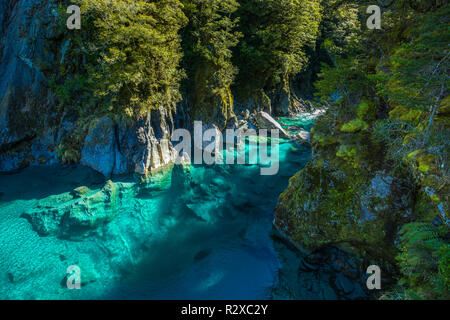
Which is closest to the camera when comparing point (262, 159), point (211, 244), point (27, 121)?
point (211, 244)

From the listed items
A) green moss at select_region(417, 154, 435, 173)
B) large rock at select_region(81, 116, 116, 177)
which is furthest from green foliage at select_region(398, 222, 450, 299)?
large rock at select_region(81, 116, 116, 177)

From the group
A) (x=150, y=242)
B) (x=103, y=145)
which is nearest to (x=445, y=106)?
(x=150, y=242)

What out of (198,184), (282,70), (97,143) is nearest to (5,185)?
(97,143)

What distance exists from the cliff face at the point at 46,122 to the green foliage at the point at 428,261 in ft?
41.7

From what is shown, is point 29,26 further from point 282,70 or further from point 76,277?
point 282,70

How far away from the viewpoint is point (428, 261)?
4426 mm

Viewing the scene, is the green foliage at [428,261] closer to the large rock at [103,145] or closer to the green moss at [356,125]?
the green moss at [356,125]

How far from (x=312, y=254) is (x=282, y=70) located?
806 inches

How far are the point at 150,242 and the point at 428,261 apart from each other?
9.14 m

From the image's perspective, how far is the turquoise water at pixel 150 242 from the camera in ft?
25.2

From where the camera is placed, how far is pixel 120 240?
9766 millimetres

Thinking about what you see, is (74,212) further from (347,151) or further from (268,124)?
(268,124)

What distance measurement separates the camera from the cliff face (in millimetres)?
13562

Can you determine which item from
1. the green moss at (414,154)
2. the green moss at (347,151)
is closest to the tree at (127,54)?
the green moss at (347,151)
